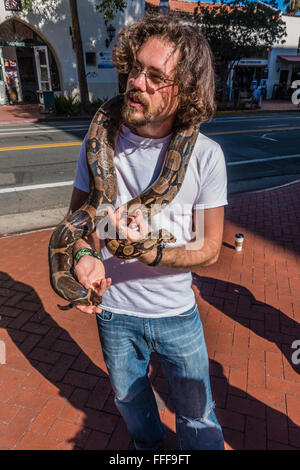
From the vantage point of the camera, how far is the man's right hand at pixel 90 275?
1927 millimetres

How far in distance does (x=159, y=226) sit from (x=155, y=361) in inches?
86.4

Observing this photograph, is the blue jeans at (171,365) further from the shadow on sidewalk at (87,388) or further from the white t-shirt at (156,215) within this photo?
the shadow on sidewalk at (87,388)

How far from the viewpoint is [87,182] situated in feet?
7.58

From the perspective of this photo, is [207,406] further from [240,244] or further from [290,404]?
[240,244]

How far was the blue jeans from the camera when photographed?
212 centimetres

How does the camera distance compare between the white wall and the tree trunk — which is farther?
the white wall

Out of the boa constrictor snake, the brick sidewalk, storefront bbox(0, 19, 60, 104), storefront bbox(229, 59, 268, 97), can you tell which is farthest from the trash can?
the boa constrictor snake

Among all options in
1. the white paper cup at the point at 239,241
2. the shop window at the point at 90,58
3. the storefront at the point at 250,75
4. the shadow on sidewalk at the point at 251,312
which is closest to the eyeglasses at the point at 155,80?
the shadow on sidewalk at the point at 251,312

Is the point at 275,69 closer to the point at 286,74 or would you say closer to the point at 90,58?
the point at 286,74

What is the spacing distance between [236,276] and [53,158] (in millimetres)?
8405

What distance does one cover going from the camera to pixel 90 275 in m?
1.96

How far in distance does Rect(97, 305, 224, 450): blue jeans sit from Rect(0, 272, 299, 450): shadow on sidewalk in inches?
32.8

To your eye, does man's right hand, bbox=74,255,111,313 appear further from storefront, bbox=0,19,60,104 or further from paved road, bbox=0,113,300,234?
storefront, bbox=0,19,60,104

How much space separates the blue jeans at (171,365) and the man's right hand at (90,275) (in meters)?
0.29
